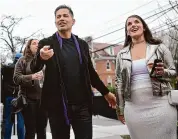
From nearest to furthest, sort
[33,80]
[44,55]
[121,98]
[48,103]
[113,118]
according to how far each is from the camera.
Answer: [44,55], [48,103], [121,98], [33,80], [113,118]

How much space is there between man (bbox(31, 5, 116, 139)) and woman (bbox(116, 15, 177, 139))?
345 mm

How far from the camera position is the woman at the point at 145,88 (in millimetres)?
2553

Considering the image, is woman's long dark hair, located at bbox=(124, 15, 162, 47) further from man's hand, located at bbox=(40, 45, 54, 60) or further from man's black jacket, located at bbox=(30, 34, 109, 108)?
man's hand, located at bbox=(40, 45, 54, 60)

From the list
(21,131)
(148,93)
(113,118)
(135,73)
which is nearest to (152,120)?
(148,93)

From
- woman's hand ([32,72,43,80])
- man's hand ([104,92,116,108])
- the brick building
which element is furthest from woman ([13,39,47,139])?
the brick building

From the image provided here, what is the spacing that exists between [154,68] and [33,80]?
2.07 metres

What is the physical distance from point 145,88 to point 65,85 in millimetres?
670

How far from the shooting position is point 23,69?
13.9 ft

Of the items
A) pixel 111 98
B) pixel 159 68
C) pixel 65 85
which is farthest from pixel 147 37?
pixel 65 85

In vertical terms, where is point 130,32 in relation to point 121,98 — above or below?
above

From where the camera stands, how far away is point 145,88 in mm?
2590

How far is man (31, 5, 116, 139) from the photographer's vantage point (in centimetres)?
257

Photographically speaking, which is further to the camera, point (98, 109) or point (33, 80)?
point (98, 109)

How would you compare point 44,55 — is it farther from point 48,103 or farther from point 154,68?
point 154,68
